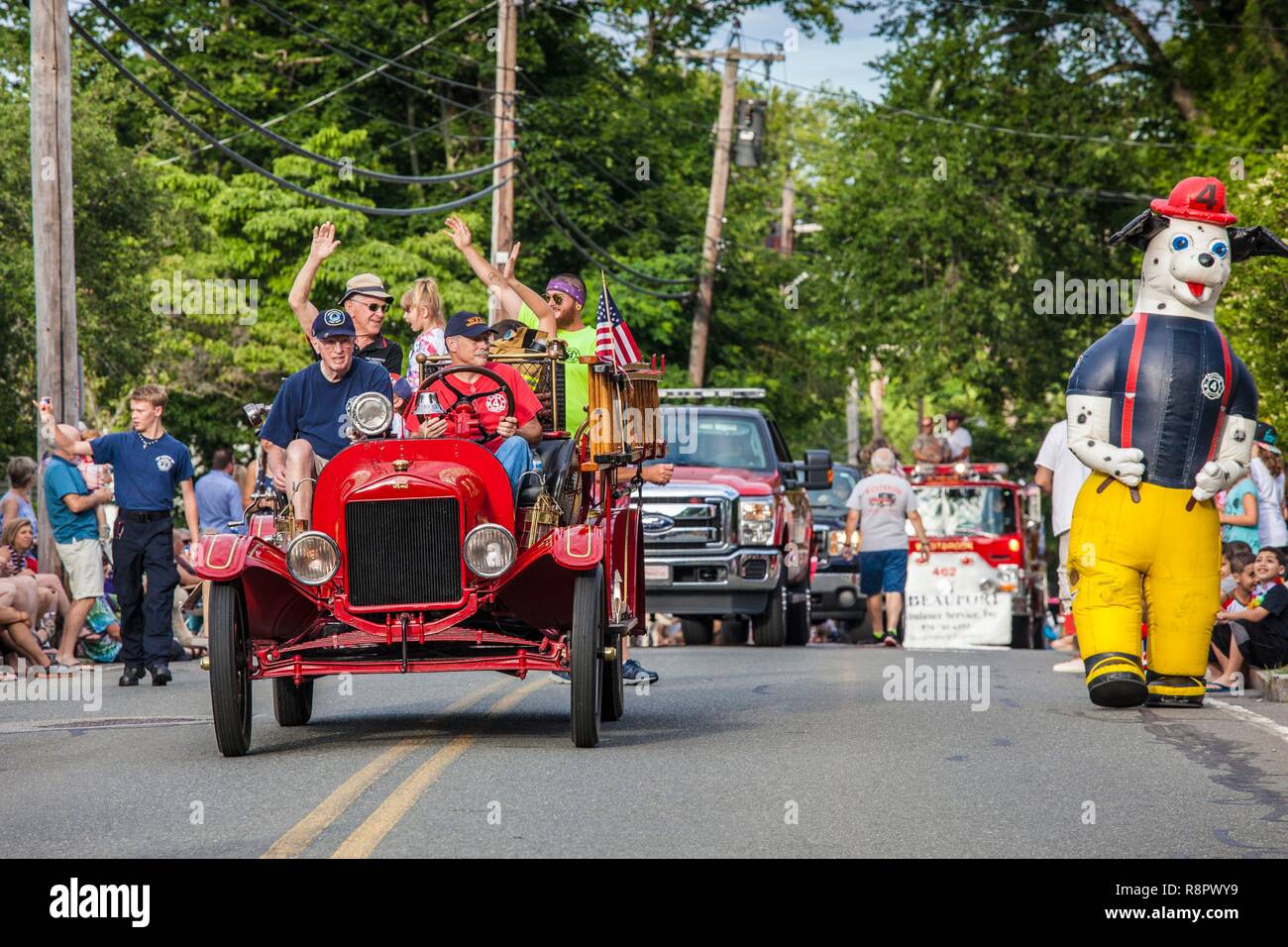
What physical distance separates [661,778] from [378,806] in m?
1.45

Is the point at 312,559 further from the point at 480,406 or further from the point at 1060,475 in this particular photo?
the point at 1060,475

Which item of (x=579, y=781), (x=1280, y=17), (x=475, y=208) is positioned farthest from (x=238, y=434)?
(x=579, y=781)

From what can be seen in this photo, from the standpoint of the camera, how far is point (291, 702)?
11641 millimetres

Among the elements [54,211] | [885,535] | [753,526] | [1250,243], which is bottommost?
[885,535]

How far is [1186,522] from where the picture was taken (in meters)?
11.4

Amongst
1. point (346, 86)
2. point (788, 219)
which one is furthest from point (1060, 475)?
point (788, 219)

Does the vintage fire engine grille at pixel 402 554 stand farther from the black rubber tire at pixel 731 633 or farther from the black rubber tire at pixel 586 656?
the black rubber tire at pixel 731 633

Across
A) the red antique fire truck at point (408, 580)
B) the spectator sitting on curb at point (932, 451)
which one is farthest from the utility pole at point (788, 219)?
the red antique fire truck at point (408, 580)

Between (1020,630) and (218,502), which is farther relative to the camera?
(1020,630)

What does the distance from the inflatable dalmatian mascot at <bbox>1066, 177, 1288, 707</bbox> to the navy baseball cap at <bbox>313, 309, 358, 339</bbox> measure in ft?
13.2

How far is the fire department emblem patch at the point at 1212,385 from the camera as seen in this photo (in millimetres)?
11445

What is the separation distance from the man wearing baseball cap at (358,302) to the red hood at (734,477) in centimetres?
743

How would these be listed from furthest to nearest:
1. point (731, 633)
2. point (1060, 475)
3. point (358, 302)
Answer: point (731, 633) → point (1060, 475) → point (358, 302)

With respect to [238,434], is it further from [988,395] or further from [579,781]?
[579,781]
